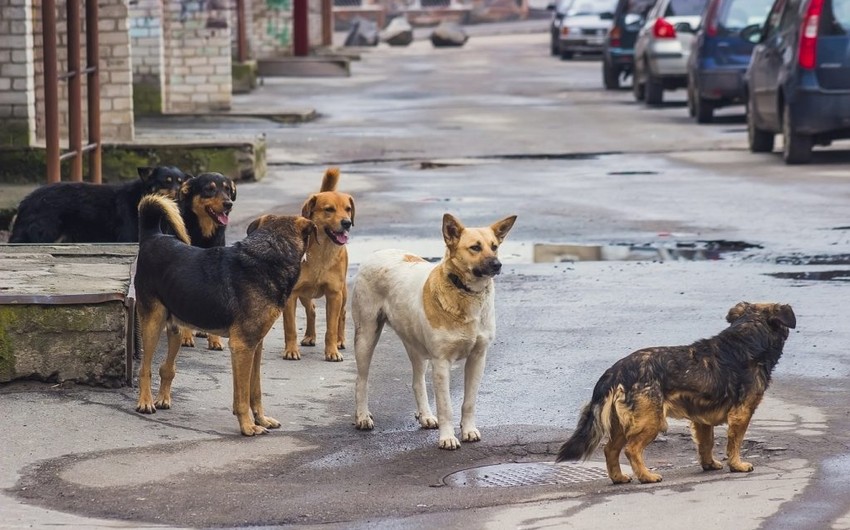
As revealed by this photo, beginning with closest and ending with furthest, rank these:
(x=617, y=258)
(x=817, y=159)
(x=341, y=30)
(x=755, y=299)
A: (x=755, y=299), (x=617, y=258), (x=817, y=159), (x=341, y=30)

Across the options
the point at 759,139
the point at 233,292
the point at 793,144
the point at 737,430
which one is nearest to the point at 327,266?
the point at 233,292

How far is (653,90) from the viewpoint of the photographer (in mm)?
29344

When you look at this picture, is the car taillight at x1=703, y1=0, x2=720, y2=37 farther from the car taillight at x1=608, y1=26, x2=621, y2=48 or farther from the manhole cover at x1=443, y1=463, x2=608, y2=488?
the manhole cover at x1=443, y1=463, x2=608, y2=488

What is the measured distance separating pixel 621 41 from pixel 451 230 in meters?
27.1

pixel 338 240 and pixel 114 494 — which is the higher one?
pixel 338 240

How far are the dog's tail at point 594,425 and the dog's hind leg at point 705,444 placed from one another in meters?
0.39

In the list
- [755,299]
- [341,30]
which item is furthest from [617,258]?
[341,30]

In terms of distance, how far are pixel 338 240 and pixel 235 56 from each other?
25893mm

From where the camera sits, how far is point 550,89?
3425 centimetres

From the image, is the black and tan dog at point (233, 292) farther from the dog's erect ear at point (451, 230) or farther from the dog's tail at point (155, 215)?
the dog's erect ear at point (451, 230)

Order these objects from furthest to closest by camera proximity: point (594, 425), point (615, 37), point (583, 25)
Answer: point (583, 25), point (615, 37), point (594, 425)

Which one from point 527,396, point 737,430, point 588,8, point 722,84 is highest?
point 588,8

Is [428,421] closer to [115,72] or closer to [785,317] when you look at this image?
[785,317]

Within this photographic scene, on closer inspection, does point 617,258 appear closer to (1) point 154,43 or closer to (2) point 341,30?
(1) point 154,43
